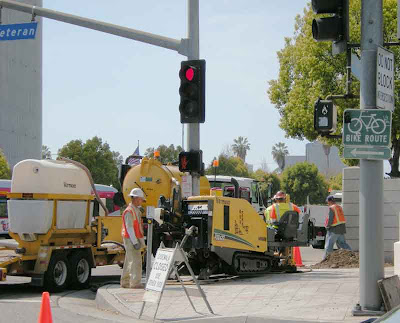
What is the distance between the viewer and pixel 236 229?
14.8 m

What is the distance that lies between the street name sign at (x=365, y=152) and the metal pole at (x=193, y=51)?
17.7 ft

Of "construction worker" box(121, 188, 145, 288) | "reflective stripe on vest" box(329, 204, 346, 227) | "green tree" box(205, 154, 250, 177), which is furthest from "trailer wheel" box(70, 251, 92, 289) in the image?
"green tree" box(205, 154, 250, 177)

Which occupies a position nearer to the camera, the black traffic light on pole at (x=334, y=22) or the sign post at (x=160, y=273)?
the black traffic light on pole at (x=334, y=22)

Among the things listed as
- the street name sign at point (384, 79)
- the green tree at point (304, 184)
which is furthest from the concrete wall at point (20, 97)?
the street name sign at point (384, 79)

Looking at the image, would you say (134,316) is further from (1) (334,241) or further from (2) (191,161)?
(1) (334,241)

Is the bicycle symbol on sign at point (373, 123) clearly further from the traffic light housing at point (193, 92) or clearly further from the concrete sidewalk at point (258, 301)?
the traffic light housing at point (193, 92)

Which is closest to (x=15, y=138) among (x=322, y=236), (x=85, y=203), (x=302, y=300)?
(x=322, y=236)

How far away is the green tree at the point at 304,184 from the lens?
9669 centimetres

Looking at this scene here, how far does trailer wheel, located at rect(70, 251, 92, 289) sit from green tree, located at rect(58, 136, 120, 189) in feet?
177

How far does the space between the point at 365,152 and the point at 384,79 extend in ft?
3.60

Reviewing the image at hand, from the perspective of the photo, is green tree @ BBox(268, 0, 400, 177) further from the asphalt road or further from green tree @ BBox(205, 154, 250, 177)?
green tree @ BBox(205, 154, 250, 177)

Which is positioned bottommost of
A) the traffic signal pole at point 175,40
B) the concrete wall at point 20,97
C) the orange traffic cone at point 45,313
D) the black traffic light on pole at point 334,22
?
the orange traffic cone at point 45,313

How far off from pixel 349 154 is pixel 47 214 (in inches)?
291

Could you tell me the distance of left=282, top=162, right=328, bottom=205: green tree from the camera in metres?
96.7
